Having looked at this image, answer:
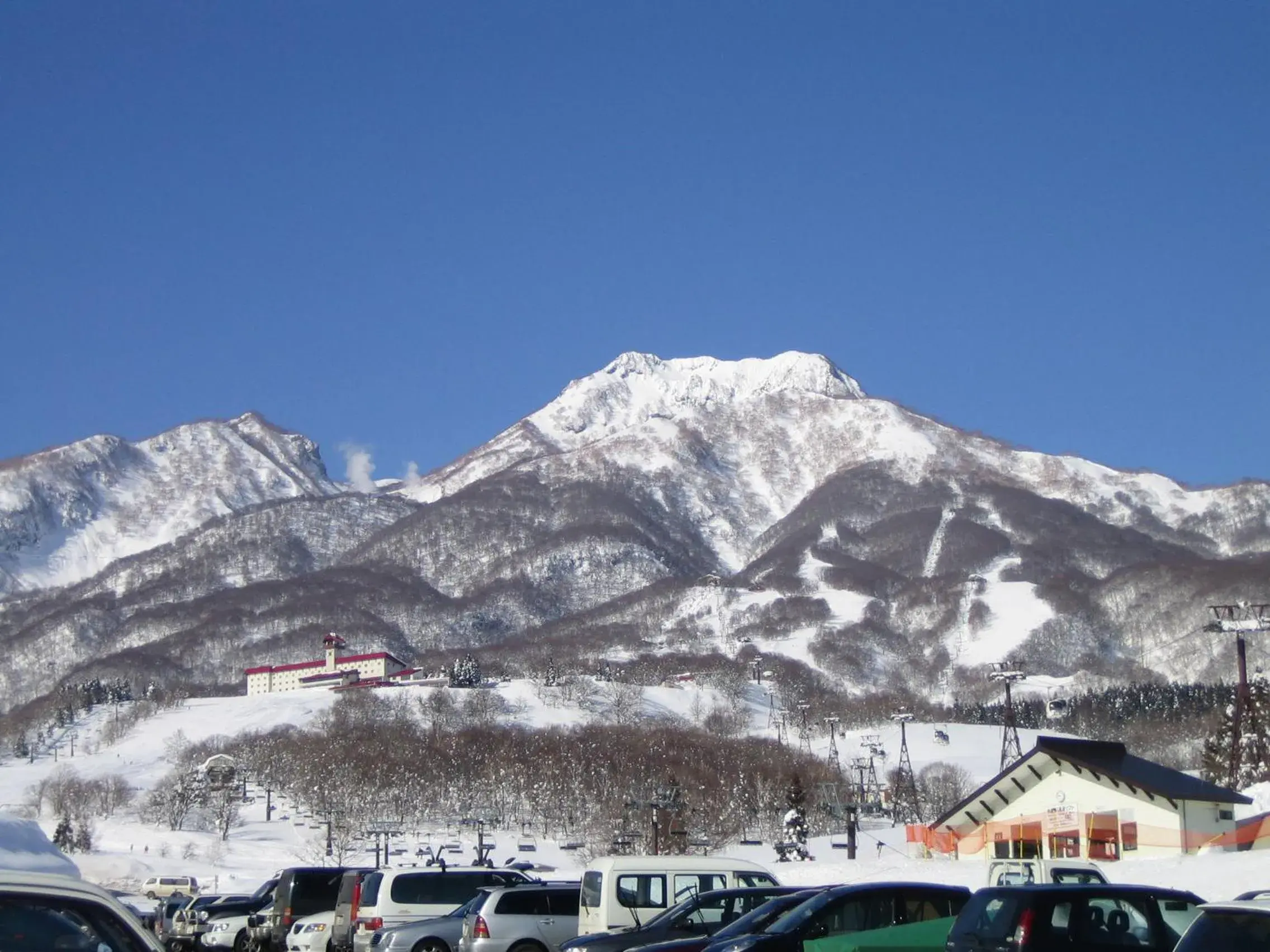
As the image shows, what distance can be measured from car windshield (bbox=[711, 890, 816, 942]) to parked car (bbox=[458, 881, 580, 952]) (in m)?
5.63

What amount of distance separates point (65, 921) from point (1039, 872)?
20.2m

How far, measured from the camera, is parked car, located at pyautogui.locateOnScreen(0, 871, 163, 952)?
8375mm

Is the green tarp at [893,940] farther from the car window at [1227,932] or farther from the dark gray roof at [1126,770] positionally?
the dark gray roof at [1126,770]

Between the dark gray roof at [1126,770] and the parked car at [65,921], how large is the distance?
43.4 metres

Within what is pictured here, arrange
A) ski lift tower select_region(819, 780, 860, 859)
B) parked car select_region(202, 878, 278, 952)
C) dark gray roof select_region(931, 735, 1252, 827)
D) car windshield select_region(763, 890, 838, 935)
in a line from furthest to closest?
ski lift tower select_region(819, 780, 860, 859), dark gray roof select_region(931, 735, 1252, 827), parked car select_region(202, 878, 278, 952), car windshield select_region(763, 890, 838, 935)

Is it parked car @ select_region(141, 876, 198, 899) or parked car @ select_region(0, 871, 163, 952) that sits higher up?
parked car @ select_region(0, 871, 163, 952)

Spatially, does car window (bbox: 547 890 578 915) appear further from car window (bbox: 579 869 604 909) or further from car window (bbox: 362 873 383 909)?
car window (bbox: 362 873 383 909)

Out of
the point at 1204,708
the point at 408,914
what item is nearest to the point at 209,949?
the point at 408,914

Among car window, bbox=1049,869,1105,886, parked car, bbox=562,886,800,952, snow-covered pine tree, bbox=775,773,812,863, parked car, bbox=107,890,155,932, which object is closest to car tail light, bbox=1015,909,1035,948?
parked car, bbox=562,886,800,952

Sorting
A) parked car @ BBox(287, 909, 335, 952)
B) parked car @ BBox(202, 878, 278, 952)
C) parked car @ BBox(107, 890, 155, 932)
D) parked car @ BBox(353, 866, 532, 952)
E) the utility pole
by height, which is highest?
the utility pole

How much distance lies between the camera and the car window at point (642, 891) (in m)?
24.7

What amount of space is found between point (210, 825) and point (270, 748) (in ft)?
122

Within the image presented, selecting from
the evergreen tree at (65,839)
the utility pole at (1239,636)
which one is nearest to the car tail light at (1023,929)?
the utility pole at (1239,636)

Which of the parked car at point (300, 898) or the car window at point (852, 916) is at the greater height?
the car window at point (852, 916)
